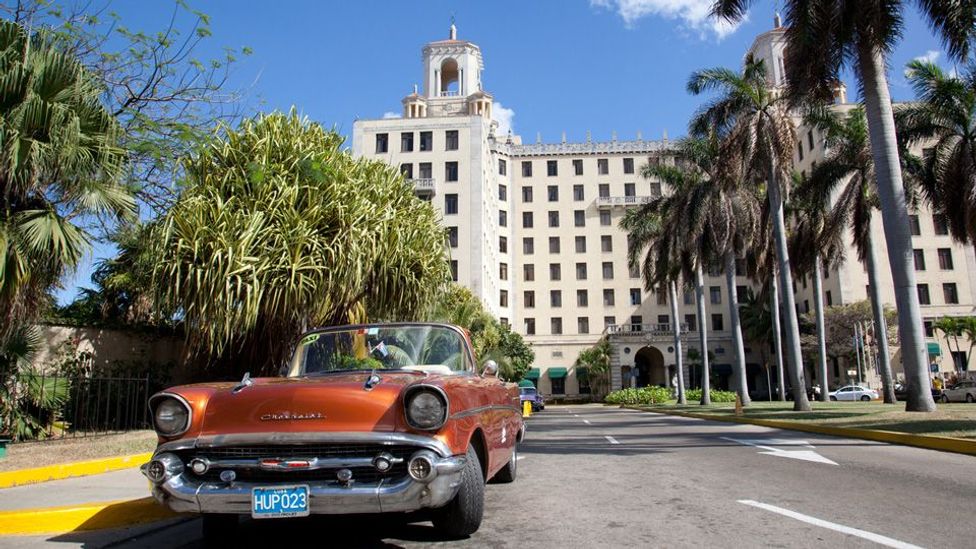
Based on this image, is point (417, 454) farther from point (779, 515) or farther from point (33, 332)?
point (33, 332)

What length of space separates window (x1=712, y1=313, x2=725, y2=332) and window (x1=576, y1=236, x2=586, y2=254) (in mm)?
13856

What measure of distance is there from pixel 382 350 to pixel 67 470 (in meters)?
5.02

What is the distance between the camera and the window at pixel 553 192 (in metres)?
63.1

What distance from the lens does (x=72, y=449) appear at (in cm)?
928

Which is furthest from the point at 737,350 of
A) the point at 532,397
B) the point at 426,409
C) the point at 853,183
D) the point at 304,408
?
the point at 304,408

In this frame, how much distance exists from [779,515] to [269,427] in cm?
388

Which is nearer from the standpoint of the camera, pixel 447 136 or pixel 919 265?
pixel 919 265

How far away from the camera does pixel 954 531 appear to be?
A: 442 cm

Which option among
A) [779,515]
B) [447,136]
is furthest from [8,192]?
[447,136]

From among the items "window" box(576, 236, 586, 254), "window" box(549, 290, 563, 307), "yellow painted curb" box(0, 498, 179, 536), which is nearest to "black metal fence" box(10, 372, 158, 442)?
"yellow painted curb" box(0, 498, 179, 536)

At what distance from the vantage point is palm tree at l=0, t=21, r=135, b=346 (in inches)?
323

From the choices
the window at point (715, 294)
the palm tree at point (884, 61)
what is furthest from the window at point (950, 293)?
the palm tree at point (884, 61)

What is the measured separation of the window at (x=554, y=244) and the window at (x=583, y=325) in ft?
22.6

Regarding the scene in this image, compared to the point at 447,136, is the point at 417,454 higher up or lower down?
lower down
